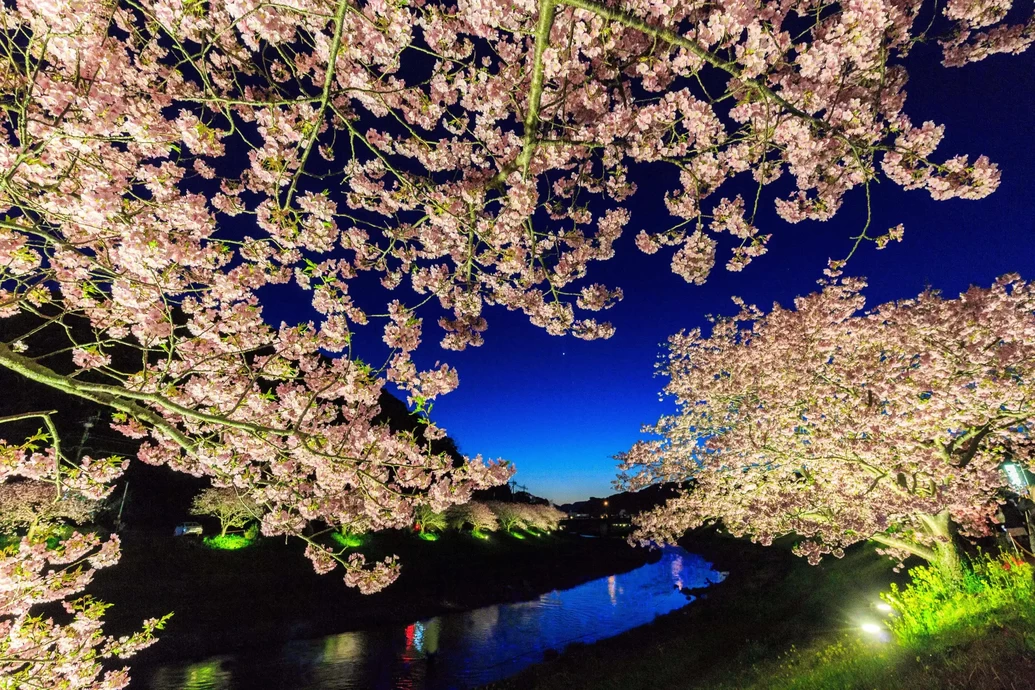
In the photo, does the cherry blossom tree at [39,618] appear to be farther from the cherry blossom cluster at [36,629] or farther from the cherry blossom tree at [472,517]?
the cherry blossom tree at [472,517]

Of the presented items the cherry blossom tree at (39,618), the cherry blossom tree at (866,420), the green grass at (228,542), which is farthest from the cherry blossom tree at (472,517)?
the cherry blossom tree at (39,618)

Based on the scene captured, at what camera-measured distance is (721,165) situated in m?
6.43

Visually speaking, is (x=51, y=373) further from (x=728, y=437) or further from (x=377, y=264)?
(x=728, y=437)

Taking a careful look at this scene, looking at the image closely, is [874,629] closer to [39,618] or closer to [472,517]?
[39,618]

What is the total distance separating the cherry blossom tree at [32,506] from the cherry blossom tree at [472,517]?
29.6 metres

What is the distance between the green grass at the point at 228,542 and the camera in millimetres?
28016

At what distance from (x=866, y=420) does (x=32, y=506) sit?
37.0 metres

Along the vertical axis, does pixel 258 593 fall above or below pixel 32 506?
below

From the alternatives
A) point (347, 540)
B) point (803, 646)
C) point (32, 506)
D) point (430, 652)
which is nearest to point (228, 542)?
point (347, 540)

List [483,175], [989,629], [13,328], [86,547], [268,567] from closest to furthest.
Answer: [483,175], [86,547], [989,629], [268,567], [13,328]

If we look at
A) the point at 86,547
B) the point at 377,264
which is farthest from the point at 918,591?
the point at 86,547

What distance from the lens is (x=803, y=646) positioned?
12930 millimetres

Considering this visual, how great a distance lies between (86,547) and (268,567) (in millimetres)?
24386

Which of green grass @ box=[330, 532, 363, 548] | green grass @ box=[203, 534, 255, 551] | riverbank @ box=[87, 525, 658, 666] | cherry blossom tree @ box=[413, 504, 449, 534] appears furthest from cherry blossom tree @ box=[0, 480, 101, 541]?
cherry blossom tree @ box=[413, 504, 449, 534]
